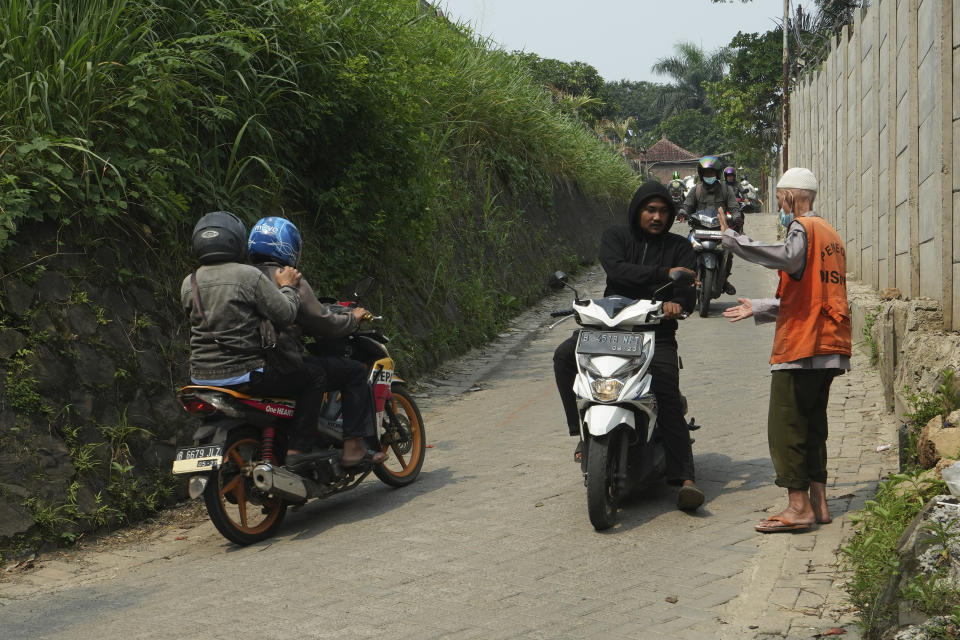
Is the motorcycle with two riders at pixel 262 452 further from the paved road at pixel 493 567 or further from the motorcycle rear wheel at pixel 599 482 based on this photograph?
the motorcycle rear wheel at pixel 599 482

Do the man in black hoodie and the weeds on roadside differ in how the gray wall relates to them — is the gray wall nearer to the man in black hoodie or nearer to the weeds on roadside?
the weeds on roadside

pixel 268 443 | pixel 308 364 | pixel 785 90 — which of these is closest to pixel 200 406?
pixel 268 443

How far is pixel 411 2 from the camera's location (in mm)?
11641

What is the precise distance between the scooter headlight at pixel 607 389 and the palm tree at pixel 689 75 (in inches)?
2744

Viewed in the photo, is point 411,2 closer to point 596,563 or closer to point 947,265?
point 947,265

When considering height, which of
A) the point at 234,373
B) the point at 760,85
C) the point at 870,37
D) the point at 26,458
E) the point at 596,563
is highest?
the point at 760,85

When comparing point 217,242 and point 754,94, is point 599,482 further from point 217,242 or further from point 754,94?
point 754,94

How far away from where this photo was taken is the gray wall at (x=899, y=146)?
23.1 feet

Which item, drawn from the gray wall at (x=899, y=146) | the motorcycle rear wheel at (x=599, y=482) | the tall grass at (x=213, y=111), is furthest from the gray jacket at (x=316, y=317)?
the gray wall at (x=899, y=146)

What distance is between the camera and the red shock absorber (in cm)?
596

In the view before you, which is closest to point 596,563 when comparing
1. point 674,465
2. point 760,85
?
point 674,465

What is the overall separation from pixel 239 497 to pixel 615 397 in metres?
2.27

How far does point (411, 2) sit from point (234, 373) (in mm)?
7137

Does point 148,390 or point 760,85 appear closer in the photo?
point 148,390
